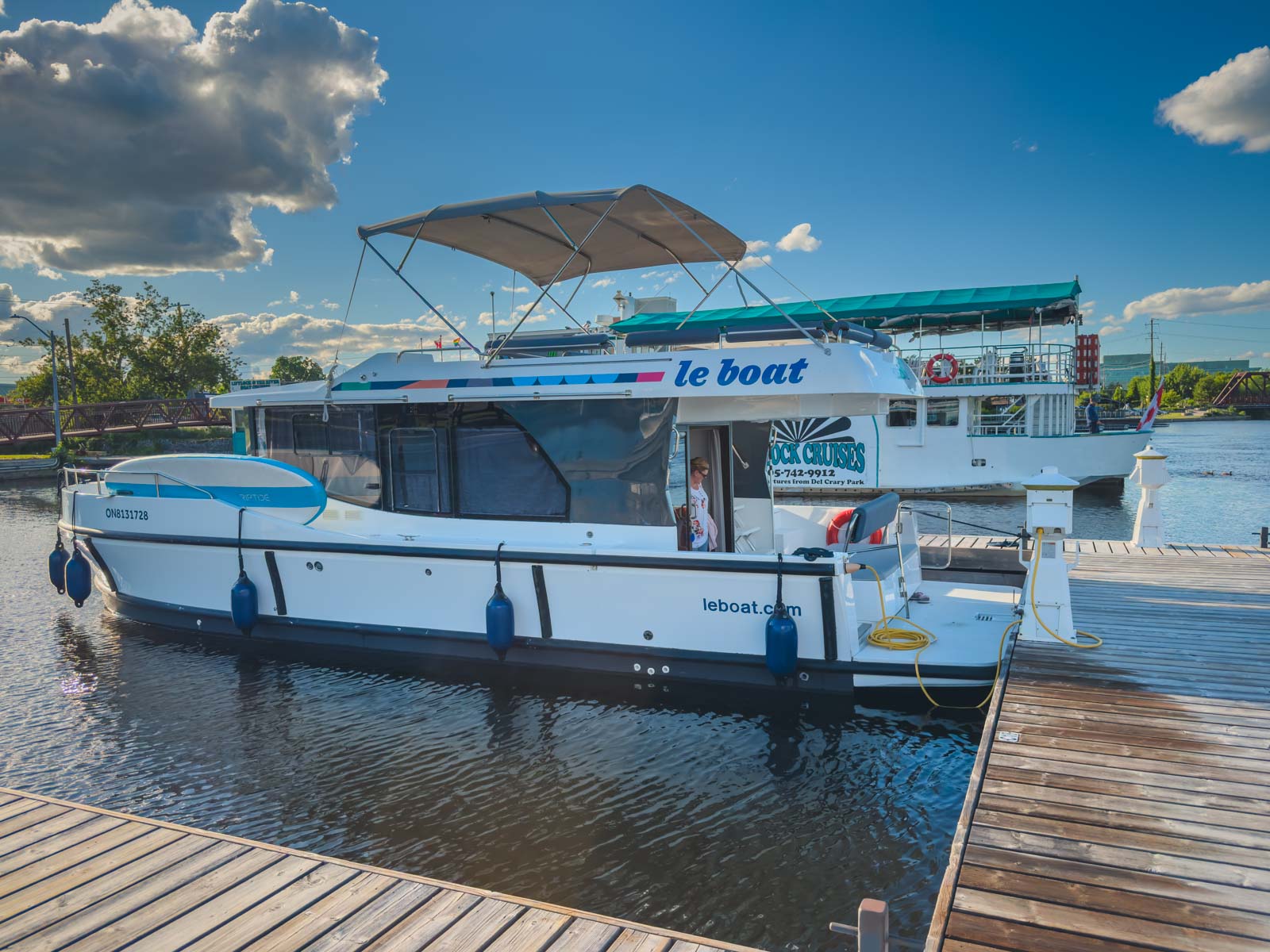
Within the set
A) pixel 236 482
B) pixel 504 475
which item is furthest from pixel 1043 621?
pixel 236 482

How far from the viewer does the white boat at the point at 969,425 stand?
68.5ft

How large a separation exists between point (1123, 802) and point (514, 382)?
5.73 m

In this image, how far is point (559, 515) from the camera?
7379mm

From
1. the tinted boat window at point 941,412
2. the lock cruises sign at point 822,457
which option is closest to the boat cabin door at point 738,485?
the lock cruises sign at point 822,457

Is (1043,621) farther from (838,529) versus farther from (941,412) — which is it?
(941,412)

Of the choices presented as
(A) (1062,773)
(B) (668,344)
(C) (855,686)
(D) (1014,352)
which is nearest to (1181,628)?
(C) (855,686)

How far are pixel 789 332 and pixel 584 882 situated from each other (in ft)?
15.1

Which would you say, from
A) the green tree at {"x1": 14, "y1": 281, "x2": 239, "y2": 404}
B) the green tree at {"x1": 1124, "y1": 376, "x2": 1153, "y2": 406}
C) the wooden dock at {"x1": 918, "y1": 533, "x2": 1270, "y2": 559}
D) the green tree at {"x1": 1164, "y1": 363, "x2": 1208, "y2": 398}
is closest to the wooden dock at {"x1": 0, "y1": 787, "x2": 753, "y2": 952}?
the wooden dock at {"x1": 918, "y1": 533, "x2": 1270, "y2": 559}

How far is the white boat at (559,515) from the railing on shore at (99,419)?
2697 centimetres

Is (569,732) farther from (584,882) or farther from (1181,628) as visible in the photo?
(1181,628)

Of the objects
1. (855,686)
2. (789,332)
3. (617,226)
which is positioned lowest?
(855,686)

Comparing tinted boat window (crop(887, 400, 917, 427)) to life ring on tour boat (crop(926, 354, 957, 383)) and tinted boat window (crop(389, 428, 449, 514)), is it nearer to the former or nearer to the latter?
life ring on tour boat (crop(926, 354, 957, 383))

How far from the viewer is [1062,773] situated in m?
3.99

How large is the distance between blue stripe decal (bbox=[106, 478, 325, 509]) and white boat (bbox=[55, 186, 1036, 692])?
26 millimetres
